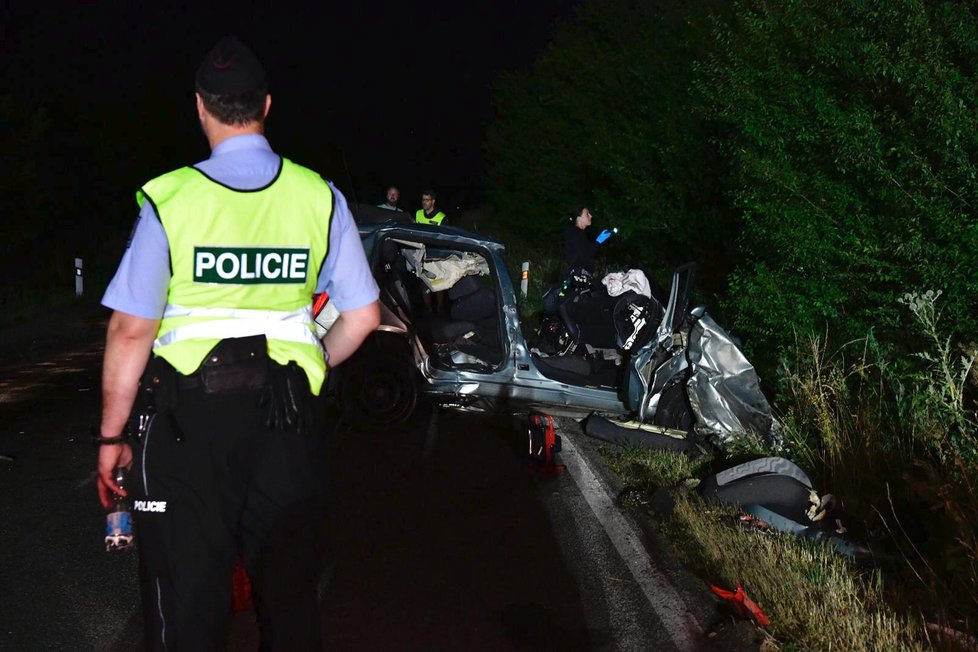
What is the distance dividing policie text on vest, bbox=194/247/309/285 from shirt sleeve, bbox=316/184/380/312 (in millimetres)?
112

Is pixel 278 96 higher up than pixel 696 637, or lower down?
higher up

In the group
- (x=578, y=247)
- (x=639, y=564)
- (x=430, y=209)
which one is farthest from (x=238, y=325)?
(x=430, y=209)

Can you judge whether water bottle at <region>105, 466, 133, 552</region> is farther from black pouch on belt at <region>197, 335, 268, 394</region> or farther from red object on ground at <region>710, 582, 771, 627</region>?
red object on ground at <region>710, 582, 771, 627</region>

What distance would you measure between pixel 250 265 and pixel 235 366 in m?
0.26

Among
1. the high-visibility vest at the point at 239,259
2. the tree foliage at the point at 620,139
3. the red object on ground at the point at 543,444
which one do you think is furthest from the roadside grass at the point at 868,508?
the tree foliage at the point at 620,139

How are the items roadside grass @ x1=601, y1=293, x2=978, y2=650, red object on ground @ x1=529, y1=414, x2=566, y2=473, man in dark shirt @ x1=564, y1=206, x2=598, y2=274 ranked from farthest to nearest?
1. man in dark shirt @ x1=564, y1=206, x2=598, y2=274
2. red object on ground @ x1=529, y1=414, x2=566, y2=473
3. roadside grass @ x1=601, y1=293, x2=978, y2=650

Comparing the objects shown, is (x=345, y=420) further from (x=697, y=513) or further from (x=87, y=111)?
(x=87, y=111)

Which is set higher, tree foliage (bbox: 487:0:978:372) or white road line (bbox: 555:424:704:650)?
tree foliage (bbox: 487:0:978:372)

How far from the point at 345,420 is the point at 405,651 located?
4.83 metres

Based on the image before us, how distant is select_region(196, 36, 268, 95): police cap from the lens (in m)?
3.03

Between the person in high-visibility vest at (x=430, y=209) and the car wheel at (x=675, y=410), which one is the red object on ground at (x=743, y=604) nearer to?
the car wheel at (x=675, y=410)

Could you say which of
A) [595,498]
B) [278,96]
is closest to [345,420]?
[595,498]

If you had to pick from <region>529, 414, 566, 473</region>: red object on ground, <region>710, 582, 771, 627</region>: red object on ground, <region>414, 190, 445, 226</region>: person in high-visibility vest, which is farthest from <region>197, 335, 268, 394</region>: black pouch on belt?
<region>414, 190, 445, 226</region>: person in high-visibility vest

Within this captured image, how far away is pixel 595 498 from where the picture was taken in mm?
7547
